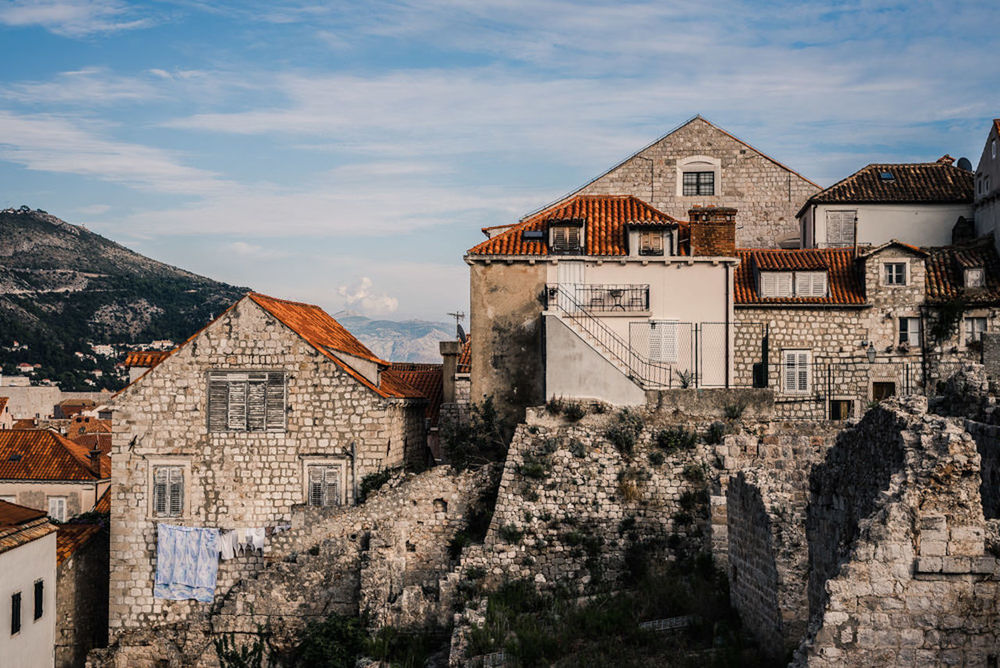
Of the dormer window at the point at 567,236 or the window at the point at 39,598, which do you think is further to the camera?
the dormer window at the point at 567,236

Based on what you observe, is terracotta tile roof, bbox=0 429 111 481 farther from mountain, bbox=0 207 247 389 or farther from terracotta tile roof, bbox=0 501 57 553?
mountain, bbox=0 207 247 389

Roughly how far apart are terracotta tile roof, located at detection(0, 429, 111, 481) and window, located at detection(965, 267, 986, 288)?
119ft

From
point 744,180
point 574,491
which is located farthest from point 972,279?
point 574,491

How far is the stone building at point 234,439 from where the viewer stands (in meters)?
26.2

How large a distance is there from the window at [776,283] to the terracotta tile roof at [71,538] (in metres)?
21.4

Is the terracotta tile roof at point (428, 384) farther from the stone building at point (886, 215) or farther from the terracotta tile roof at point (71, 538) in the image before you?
the stone building at point (886, 215)

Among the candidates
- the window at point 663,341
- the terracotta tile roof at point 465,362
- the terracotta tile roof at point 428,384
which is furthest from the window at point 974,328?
the terracotta tile roof at point 428,384

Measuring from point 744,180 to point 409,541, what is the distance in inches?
840

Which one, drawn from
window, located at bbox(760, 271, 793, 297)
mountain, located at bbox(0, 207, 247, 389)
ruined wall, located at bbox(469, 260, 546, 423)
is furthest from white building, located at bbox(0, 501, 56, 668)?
mountain, located at bbox(0, 207, 247, 389)

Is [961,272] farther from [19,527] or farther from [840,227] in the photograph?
[19,527]

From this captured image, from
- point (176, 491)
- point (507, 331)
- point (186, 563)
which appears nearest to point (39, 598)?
point (186, 563)

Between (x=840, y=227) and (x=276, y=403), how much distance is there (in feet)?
70.8

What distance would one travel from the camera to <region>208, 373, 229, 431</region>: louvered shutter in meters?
26.5

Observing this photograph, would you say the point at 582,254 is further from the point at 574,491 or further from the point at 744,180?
the point at 744,180
